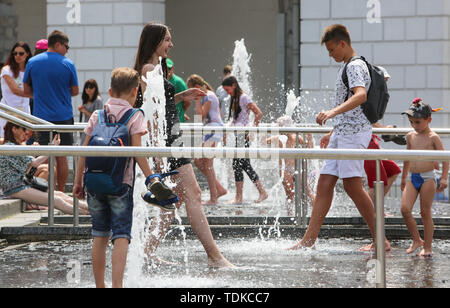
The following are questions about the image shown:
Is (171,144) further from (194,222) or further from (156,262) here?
(156,262)

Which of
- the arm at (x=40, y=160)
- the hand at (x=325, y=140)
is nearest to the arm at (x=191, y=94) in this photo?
the hand at (x=325, y=140)

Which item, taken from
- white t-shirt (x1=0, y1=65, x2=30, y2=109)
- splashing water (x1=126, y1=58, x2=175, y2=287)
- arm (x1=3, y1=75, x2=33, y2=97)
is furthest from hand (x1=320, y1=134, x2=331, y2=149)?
white t-shirt (x1=0, y1=65, x2=30, y2=109)

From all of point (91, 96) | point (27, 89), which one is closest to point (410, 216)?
point (27, 89)

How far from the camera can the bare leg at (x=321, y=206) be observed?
5695 millimetres

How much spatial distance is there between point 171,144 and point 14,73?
496cm

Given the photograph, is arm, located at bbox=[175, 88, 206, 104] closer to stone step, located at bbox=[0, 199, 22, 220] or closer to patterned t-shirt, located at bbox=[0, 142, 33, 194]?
patterned t-shirt, located at bbox=[0, 142, 33, 194]

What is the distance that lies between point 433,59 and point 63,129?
7429mm

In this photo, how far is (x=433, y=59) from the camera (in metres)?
12.6

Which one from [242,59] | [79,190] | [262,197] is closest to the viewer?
[79,190]

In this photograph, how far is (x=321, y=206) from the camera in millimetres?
5711

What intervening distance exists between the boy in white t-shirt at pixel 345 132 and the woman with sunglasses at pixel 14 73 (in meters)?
4.48

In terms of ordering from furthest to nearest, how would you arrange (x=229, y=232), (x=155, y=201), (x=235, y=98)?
(x=235, y=98) → (x=229, y=232) → (x=155, y=201)
